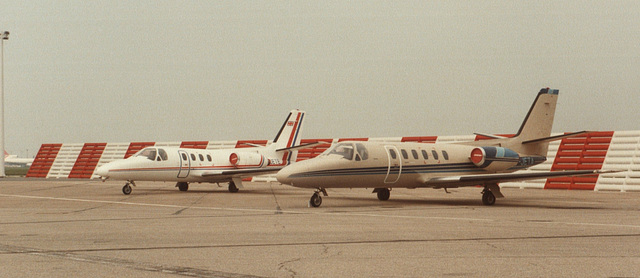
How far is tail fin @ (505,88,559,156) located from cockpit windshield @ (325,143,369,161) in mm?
7296

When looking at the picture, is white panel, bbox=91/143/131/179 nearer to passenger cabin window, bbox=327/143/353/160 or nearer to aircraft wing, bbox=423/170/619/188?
passenger cabin window, bbox=327/143/353/160

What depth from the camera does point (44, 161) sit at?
55.8 metres

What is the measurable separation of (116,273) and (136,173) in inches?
803

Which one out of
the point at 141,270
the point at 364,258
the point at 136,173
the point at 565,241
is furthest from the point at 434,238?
the point at 136,173

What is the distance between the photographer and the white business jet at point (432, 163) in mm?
19484

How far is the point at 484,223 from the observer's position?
45.6 ft

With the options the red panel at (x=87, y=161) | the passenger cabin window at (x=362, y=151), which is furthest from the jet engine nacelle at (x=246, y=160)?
the red panel at (x=87, y=161)

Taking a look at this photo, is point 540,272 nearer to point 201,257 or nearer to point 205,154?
point 201,257

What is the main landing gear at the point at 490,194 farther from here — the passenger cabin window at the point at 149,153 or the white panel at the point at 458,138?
the white panel at the point at 458,138

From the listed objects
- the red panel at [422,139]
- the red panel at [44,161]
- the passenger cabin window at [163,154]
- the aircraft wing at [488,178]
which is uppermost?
the red panel at [422,139]

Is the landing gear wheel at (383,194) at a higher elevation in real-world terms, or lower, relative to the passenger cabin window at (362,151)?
lower

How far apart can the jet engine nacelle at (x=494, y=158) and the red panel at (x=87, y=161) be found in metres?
37.1

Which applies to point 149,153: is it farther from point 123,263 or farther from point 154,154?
point 123,263

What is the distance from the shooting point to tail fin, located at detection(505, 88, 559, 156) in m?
25.3
